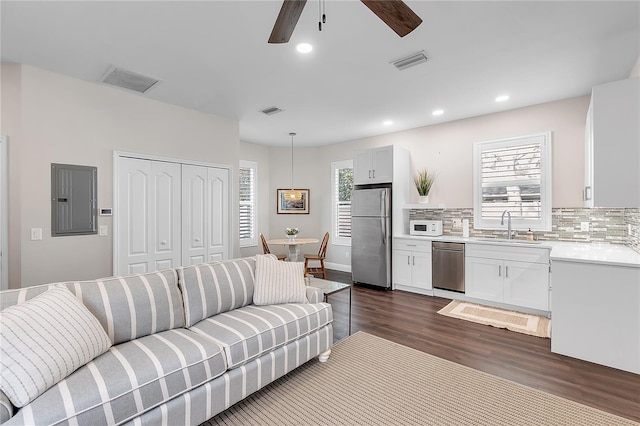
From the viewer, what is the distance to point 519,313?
3922 millimetres

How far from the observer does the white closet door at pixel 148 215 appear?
371cm

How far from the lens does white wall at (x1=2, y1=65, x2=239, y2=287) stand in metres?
3.02

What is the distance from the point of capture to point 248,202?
6617mm

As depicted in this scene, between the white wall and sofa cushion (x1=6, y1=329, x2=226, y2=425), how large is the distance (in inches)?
82.3

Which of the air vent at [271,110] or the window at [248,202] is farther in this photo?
the window at [248,202]

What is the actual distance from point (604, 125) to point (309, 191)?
17.0 feet

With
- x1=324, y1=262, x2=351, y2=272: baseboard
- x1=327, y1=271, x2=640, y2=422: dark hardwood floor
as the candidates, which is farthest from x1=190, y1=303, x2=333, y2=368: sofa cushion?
x1=324, y1=262, x2=351, y2=272: baseboard

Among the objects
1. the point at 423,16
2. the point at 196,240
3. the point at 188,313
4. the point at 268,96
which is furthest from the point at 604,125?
the point at 196,240

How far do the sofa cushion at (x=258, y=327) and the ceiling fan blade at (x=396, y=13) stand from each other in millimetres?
2081

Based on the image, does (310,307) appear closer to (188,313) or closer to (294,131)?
(188,313)

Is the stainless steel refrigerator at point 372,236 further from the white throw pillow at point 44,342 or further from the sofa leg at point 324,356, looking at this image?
the white throw pillow at point 44,342

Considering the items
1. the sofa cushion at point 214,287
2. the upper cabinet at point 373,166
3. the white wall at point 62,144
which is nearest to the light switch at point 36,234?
the white wall at point 62,144

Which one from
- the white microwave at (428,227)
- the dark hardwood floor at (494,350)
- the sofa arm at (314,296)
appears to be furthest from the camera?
the white microwave at (428,227)

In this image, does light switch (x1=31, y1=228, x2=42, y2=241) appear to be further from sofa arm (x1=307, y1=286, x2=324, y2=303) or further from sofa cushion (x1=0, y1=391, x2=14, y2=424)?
sofa arm (x1=307, y1=286, x2=324, y2=303)
